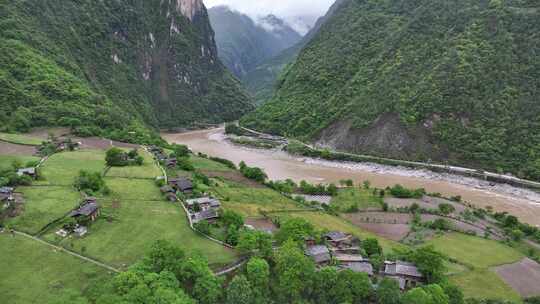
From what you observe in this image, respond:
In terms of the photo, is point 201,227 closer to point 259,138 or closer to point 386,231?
point 386,231

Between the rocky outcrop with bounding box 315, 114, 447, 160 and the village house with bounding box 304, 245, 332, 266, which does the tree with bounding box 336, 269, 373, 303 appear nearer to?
the village house with bounding box 304, 245, 332, 266

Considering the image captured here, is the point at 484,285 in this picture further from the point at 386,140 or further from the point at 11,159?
the point at 386,140

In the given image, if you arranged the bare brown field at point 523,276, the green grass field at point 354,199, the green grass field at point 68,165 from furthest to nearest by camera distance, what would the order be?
1. the green grass field at point 354,199
2. the green grass field at point 68,165
3. the bare brown field at point 523,276

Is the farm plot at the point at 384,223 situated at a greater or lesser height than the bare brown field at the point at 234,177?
lesser

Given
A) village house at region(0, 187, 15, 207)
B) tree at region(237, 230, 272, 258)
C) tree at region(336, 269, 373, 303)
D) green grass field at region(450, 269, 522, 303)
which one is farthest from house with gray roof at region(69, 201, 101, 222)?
green grass field at region(450, 269, 522, 303)

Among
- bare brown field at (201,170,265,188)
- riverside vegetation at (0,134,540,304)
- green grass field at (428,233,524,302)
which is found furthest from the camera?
bare brown field at (201,170,265,188)

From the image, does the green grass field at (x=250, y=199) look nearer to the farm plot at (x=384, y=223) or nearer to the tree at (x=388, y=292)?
the farm plot at (x=384, y=223)

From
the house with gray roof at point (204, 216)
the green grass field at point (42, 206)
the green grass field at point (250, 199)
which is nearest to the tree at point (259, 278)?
the house with gray roof at point (204, 216)
